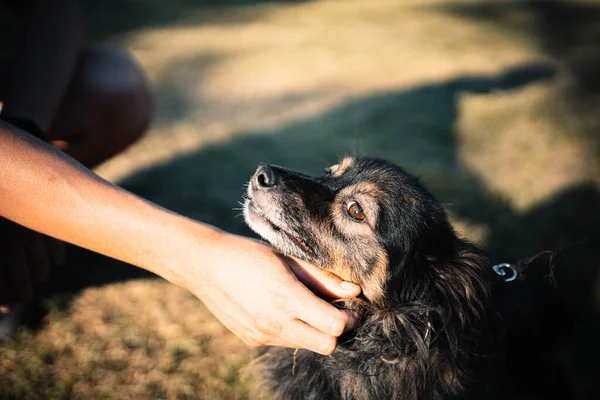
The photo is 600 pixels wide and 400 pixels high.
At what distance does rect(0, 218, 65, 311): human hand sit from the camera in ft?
7.13

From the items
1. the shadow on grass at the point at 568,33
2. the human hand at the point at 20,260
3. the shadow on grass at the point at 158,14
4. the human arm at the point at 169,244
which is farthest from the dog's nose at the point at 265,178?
the shadow on grass at the point at 158,14

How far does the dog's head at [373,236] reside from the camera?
2.00 m

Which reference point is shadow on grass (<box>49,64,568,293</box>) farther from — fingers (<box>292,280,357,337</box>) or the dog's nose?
→ fingers (<box>292,280,357,337</box>)

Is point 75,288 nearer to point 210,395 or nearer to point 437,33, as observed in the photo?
point 210,395

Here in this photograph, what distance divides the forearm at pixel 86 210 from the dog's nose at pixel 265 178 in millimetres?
357

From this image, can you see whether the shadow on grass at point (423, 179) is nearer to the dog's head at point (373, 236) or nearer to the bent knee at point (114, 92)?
the bent knee at point (114, 92)

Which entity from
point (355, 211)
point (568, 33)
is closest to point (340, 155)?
point (355, 211)

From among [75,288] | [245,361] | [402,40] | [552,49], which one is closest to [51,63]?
[75,288]

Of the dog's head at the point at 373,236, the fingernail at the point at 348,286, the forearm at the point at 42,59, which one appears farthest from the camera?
the forearm at the point at 42,59

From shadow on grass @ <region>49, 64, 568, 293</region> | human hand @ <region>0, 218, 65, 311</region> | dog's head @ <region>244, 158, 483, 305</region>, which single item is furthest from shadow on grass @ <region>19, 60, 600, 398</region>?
dog's head @ <region>244, 158, 483, 305</region>

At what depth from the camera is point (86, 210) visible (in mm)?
1709

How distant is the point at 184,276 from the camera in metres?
1.75

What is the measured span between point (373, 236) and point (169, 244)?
2.92 ft

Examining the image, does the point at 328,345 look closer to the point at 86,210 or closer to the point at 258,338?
the point at 258,338
